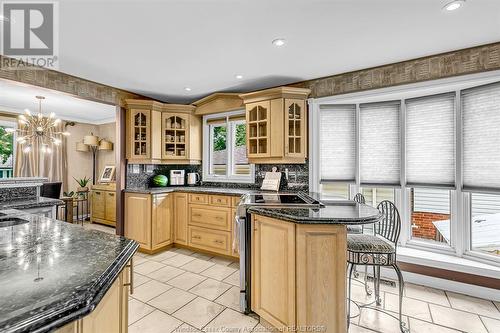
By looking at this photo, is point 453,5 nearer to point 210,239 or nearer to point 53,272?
point 53,272

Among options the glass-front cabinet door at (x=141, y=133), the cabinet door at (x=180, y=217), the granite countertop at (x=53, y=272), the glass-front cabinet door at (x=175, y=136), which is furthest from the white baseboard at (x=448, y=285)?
the glass-front cabinet door at (x=141, y=133)

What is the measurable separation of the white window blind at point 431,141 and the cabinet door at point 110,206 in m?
5.43

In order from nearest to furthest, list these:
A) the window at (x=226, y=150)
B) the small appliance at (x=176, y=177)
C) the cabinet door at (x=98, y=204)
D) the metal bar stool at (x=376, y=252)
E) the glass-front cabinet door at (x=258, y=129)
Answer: the metal bar stool at (x=376, y=252)
the glass-front cabinet door at (x=258, y=129)
the window at (x=226, y=150)
the small appliance at (x=176, y=177)
the cabinet door at (x=98, y=204)

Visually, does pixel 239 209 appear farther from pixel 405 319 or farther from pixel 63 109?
pixel 63 109

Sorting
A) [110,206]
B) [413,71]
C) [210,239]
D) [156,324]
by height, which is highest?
[413,71]

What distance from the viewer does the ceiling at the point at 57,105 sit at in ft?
12.6

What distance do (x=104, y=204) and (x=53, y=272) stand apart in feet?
17.0

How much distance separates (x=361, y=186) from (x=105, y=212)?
17.1 ft

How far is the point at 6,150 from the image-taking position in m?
4.90

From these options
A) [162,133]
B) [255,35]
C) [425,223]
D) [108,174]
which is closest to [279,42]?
[255,35]

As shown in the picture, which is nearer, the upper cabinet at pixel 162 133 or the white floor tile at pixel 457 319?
the white floor tile at pixel 457 319

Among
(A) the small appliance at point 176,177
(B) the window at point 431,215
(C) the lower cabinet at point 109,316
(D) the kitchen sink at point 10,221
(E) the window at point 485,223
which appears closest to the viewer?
(C) the lower cabinet at point 109,316

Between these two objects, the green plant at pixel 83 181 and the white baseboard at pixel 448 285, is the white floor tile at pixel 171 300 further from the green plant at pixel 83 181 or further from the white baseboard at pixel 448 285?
the green plant at pixel 83 181

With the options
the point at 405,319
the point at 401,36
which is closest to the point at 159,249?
the point at 405,319
